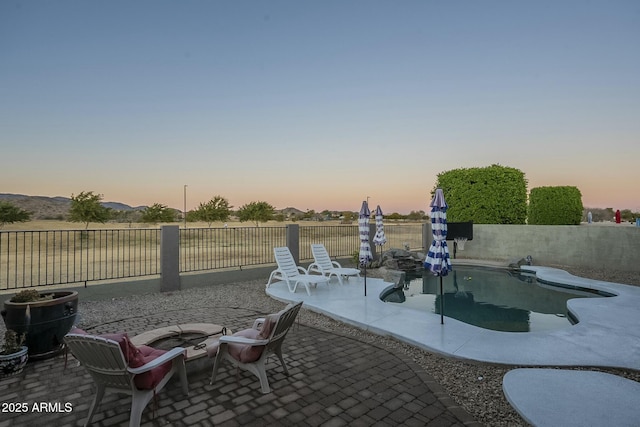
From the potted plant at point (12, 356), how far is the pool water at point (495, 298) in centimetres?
683

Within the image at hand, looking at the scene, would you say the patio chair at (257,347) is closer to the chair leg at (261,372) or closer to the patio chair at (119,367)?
the chair leg at (261,372)

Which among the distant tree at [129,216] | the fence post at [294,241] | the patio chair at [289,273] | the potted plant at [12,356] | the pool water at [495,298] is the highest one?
the distant tree at [129,216]

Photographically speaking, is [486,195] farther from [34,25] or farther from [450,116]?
[34,25]

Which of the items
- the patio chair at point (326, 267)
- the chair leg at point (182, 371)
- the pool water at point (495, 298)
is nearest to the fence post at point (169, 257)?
the patio chair at point (326, 267)

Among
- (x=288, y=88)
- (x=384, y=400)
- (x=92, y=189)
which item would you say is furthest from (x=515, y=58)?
(x=92, y=189)

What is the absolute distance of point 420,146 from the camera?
1500cm

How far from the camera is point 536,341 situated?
475 centimetres

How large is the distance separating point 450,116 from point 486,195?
5.77m

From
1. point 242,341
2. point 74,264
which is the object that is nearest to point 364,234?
point 242,341

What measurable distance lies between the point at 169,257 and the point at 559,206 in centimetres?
1698

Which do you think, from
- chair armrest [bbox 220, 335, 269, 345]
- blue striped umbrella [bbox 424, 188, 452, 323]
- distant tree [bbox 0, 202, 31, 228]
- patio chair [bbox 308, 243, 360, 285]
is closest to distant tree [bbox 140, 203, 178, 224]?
distant tree [bbox 0, 202, 31, 228]

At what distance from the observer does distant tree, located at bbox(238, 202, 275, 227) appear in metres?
39.6

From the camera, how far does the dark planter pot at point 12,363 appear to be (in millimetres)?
3785

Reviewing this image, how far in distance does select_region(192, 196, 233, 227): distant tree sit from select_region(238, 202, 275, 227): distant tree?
245cm
